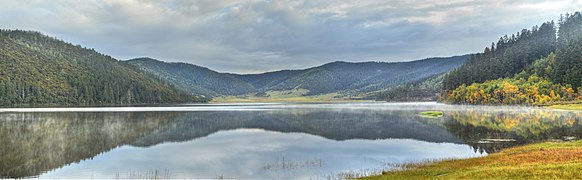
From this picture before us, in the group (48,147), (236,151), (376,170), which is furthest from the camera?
(48,147)

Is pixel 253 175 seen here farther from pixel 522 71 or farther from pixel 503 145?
pixel 522 71

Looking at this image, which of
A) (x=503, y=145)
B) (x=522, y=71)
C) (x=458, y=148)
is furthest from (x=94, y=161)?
(x=522, y=71)

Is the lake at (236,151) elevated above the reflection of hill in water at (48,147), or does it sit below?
below

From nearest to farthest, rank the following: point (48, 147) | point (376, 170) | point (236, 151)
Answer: point (376, 170) → point (236, 151) → point (48, 147)

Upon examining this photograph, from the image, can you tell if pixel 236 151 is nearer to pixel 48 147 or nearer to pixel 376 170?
pixel 376 170

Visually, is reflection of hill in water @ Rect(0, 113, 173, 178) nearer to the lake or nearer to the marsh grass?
the lake

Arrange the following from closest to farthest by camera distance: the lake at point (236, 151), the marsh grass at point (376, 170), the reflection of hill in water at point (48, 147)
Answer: the marsh grass at point (376, 170) < the lake at point (236, 151) < the reflection of hill in water at point (48, 147)

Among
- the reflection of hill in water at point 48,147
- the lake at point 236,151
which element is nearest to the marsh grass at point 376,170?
the lake at point 236,151

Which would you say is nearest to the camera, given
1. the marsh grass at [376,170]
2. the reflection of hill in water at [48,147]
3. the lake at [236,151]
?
the marsh grass at [376,170]

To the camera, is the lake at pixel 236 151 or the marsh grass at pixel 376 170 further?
the lake at pixel 236 151

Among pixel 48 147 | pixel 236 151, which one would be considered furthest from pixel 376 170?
pixel 48 147

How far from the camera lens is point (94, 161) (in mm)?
38188

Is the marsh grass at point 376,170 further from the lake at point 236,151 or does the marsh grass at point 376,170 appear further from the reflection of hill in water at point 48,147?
the reflection of hill in water at point 48,147

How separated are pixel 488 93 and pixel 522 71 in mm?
19784
